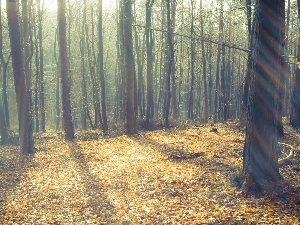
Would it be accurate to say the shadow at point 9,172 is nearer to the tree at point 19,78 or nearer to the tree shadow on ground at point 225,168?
the tree at point 19,78

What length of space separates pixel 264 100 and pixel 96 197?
4589 millimetres

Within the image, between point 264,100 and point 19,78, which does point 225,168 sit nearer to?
point 264,100

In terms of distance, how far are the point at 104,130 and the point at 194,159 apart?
12267 millimetres

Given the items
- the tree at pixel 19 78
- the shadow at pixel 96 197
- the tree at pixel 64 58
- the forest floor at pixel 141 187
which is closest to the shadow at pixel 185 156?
the forest floor at pixel 141 187

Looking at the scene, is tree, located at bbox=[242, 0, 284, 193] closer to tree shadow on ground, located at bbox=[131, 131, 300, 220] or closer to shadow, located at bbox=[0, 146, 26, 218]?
tree shadow on ground, located at bbox=[131, 131, 300, 220]

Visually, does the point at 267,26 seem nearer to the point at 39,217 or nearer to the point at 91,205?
the point at 91,205

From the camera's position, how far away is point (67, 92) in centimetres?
1777

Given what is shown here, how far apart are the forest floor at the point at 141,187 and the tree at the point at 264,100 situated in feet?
1.88

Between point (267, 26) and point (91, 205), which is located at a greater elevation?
point (267, 26)

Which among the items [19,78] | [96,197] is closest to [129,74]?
[19,78]

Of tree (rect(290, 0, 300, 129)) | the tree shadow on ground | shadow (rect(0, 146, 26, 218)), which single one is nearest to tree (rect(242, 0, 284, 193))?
the tree shadow on ground

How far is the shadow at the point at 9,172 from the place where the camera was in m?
9.49

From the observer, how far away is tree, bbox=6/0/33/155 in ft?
44.8

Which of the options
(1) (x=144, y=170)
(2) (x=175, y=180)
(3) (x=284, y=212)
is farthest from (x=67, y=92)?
(3) (x=284, y=212)
